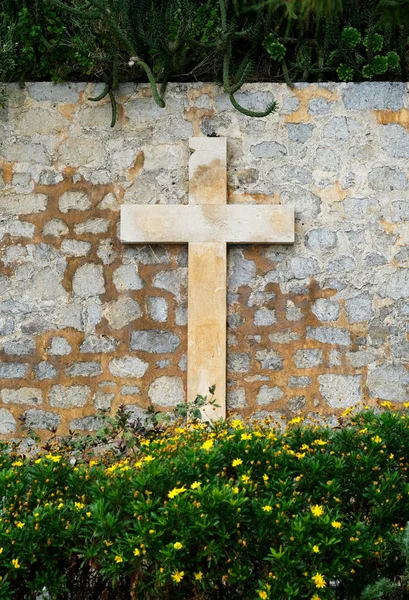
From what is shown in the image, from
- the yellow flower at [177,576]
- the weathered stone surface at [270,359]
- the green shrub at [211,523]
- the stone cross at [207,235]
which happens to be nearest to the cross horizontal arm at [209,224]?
the stone cross at [207,235]

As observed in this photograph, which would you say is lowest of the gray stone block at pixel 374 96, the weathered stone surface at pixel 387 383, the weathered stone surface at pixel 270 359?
the weathered stone surface at pixel 387 383

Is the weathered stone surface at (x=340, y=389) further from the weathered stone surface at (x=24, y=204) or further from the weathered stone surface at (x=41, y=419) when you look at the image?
the weathered stone surface at (x=24, y=204)

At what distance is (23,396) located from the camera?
495 centimetres

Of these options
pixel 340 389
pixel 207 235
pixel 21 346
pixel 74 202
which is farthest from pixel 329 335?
pixel 21 346

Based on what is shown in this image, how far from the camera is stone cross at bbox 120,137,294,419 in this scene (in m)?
4.89

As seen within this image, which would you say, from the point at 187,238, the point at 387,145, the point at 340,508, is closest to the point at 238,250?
the point at 187,238

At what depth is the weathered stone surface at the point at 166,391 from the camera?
491cm

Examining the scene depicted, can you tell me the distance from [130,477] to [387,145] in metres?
2.86

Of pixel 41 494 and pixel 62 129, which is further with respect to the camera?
pixel 62 129

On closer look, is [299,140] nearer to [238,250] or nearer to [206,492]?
[238,250]

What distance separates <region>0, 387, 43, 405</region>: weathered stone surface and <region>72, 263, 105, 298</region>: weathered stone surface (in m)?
0.58

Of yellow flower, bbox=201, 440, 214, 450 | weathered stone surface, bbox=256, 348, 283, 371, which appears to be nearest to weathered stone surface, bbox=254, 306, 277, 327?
weathered stone surface, bbox=256, 348, 283, 371

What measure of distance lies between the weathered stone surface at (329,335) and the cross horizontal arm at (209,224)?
1.64 ft

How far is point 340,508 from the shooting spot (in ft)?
9.62
